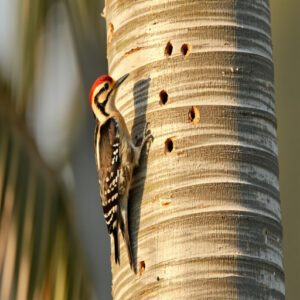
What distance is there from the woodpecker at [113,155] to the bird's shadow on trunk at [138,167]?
0.8 inches

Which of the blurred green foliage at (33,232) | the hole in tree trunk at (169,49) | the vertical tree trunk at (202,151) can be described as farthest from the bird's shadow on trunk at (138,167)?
the blurred green foliage at (33,232)

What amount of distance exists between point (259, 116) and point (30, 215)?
125 centimetres

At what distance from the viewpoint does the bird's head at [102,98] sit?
18.1 feet

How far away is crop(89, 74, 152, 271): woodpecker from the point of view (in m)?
5.03

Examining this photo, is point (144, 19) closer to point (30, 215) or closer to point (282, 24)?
point (30, 215)

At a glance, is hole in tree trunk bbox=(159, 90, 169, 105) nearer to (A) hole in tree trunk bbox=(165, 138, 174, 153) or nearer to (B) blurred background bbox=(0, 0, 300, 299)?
(A) hole in tree trunk bbox=(165, 138, 174, 153)

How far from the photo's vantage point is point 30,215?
5.69m

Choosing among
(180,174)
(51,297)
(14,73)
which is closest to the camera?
(180,174)

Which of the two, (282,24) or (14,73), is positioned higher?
(282,24)

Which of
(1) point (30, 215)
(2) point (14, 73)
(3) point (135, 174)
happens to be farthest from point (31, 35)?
(3) point (135, 174)

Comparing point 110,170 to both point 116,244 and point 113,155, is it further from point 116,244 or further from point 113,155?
point 116,244

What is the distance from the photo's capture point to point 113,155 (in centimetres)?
572

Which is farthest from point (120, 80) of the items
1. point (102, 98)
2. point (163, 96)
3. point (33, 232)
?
point (33, 232)

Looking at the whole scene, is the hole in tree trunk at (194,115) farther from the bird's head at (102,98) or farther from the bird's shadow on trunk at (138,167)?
the bird's head at (102,98)
